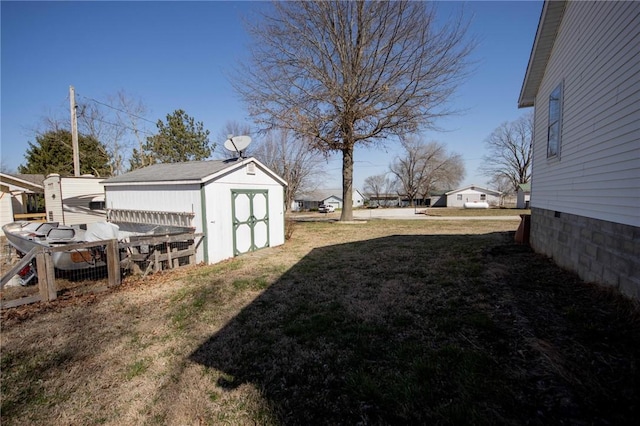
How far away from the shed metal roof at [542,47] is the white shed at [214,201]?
327 inches

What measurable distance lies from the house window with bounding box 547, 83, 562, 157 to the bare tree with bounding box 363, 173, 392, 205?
196ft

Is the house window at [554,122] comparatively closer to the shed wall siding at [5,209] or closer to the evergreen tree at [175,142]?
the shed wall siding at [5,209]

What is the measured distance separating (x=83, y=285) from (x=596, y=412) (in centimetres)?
813

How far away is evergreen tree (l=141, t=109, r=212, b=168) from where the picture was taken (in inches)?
1008

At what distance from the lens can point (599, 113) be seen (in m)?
4.50

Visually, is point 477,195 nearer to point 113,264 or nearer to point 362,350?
point 362,350

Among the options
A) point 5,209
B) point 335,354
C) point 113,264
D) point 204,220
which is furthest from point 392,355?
point 5,209

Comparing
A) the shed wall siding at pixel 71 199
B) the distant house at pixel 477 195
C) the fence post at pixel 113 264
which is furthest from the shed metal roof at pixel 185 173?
the distant house at pixel 477 195

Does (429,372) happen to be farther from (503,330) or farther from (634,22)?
(634,22)

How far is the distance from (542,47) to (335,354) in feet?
29.6

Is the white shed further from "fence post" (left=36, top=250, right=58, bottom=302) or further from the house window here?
the house window

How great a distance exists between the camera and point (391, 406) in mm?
2373

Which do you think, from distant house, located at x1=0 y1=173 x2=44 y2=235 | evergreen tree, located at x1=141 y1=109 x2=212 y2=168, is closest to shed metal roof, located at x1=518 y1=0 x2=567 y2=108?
distant house, located at x1=0 y1=173 x2=44 y2=235

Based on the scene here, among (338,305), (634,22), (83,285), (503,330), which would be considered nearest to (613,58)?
(634,22)
